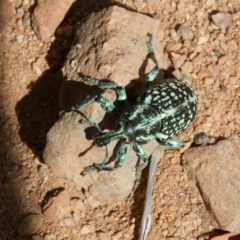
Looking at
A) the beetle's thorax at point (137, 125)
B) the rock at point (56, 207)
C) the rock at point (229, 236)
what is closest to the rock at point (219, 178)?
the rock at point (229, 236)

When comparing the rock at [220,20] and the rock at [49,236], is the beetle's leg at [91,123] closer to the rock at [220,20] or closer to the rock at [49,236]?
the rock at [49,236]

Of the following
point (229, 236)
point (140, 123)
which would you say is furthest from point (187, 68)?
point (229, 236)

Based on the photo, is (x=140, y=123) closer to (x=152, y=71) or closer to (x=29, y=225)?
(x=152, y=71)

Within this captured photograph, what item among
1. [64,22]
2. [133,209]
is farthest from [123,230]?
[64,22]

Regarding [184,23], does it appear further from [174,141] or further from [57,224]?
[57,224]

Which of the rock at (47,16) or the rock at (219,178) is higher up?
the rock at (47,16)

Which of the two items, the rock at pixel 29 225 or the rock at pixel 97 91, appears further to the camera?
the rock at pixel 29 225

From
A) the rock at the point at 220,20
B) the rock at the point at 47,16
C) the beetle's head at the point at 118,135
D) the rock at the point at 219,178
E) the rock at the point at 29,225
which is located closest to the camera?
the beetle's head at the point at 118,135
